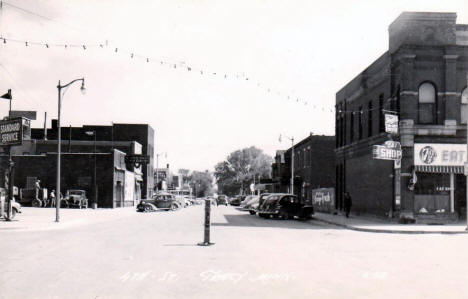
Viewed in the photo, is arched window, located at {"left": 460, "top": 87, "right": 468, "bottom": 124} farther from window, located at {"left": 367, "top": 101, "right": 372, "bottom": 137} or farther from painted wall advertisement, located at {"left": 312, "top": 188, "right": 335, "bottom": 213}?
painted wall advertisement, located at {"left": 312, "top": 188, "right": 335, "bottom": 213}

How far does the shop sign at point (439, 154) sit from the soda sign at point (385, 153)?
1.19 metres

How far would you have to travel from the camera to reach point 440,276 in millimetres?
11273

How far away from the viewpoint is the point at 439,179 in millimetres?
31219

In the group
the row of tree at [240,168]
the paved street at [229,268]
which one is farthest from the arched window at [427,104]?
the row of tree at [240,168]

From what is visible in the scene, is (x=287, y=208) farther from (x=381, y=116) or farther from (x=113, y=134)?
(x=113, y=134)

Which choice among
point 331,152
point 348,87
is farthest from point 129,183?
point 348,87

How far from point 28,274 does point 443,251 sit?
37.4ft

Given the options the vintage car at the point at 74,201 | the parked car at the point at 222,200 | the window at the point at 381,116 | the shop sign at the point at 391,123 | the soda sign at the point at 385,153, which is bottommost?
the parked car at the point at 222,200

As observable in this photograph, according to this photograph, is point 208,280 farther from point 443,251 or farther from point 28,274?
point 443,251

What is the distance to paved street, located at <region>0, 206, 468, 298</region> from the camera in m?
9.35

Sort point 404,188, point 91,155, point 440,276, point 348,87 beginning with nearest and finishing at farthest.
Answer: point 440,276 → point 404,188 → point 348,87 → point 91,155

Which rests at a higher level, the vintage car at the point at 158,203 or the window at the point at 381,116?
the window at the point at 381,116

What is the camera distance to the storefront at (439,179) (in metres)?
30.9

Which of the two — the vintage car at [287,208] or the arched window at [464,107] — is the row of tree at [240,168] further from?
the arched window at [464,107]
